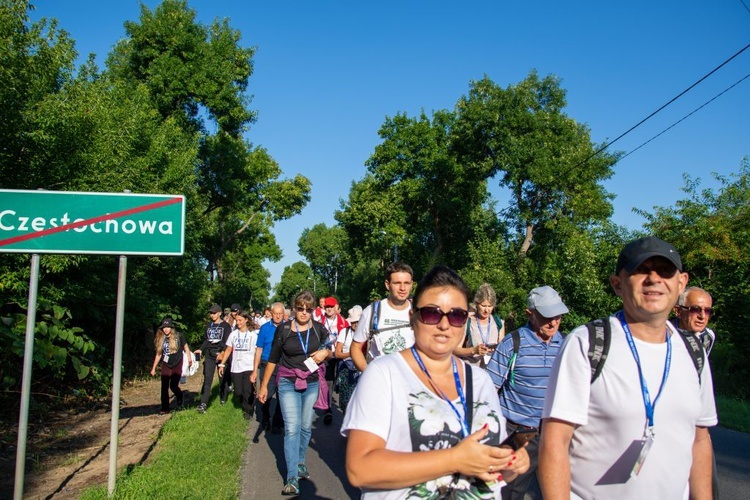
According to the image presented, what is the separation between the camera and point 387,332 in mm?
5551

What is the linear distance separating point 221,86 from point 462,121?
1365 cm

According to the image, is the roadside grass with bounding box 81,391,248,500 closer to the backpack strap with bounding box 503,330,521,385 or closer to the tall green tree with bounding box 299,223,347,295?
the backpack strap with bounding box 503,330,521,385

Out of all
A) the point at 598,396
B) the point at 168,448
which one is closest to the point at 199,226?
the point at 168,448

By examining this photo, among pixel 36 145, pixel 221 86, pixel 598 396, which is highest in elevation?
pixel 221 86

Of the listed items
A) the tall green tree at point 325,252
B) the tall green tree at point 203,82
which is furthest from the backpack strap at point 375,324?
the tall green tree at point 325,252

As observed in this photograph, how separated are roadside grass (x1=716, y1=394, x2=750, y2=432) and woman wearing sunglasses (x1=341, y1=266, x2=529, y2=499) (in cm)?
913

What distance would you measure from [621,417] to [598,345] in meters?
0.27

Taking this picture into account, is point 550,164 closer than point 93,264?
No

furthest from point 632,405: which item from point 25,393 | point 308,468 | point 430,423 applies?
point 308,468

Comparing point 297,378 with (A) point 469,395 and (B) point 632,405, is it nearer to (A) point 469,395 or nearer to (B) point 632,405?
(A) point 469,395

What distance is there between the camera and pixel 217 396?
13.2 m

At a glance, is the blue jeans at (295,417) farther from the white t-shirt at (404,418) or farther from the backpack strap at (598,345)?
the backpack strap at (598,345)

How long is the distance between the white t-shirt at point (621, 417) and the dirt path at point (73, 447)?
528cm

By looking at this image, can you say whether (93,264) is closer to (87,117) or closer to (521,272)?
(87,117)
